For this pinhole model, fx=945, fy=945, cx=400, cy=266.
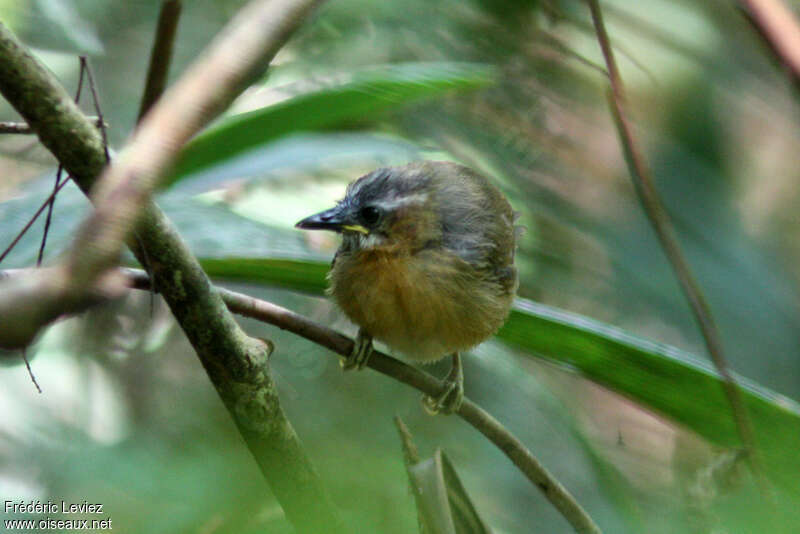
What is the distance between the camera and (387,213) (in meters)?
2.59

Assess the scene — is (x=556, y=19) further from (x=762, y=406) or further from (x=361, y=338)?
(x=762, y=406)

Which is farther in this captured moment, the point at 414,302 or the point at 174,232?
the point at 414,302

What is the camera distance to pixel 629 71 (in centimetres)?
440

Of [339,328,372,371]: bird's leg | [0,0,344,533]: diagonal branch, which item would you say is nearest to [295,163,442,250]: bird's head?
[339,328,372,371]: bird's leg

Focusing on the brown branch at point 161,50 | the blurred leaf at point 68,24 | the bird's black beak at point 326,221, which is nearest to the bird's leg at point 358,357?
the bird's black beak at point 326,221

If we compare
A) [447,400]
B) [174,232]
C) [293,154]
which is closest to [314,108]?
[293,154]

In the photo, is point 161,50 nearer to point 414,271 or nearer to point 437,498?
point 437,498

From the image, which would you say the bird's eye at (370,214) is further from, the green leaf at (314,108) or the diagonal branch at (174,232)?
the diagonal branch at (174,232)

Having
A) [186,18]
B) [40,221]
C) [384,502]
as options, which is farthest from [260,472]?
[186,18]

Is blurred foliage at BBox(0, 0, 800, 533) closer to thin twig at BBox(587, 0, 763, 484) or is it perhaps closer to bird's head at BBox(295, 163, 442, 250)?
bird's head at BBox(295, 163, 442, 250)

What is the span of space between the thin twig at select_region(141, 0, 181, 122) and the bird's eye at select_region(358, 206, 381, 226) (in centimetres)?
142

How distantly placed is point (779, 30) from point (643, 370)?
113cm

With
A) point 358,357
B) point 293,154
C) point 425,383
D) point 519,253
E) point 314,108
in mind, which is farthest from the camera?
point 519,253

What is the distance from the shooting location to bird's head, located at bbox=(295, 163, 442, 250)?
101 inches
